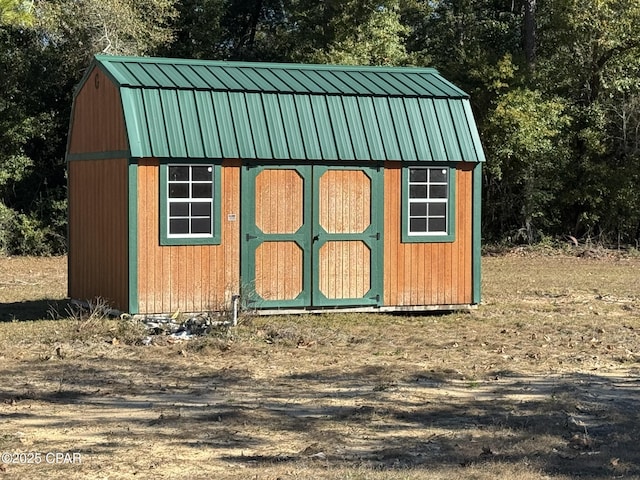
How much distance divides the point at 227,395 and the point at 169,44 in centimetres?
2173

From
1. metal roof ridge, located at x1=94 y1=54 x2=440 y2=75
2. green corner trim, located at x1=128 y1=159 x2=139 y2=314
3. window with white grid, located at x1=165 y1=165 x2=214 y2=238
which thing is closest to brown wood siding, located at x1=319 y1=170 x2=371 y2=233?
window with white grid, located at x1=165 y1=165 x2=214 y2=238

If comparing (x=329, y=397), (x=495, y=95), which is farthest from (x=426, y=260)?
(x=495, y=95)

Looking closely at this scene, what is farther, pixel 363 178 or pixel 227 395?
pixel 363 178

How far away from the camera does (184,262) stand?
47.9 feet

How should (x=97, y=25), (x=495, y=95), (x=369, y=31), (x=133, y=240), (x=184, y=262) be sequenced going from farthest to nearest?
(x=369, y=31) < (x=495, y=95) < (x=97, y=25) < (x=184, y=262) < (x=133, y=240)

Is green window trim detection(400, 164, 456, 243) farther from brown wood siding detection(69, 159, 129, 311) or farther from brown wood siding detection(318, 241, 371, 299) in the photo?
brown wood siding detection(69, 159, 129, 311)

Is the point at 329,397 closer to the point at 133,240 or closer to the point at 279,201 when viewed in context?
the point at 133,240

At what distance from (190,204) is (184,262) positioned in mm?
759

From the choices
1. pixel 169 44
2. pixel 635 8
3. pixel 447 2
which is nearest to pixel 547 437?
pixel 635 8

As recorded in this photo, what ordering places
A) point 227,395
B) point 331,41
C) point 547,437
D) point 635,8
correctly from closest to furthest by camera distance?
point 547,437 < point 227,395 < point 635,8 < point 331,41

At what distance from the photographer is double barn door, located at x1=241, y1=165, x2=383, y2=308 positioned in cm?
1504

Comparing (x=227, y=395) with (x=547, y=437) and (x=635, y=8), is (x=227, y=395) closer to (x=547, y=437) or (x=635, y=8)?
(x=547, y=437)

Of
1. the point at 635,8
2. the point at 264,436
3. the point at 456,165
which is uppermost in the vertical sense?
the point at 635,8

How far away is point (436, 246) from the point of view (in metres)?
16.0
